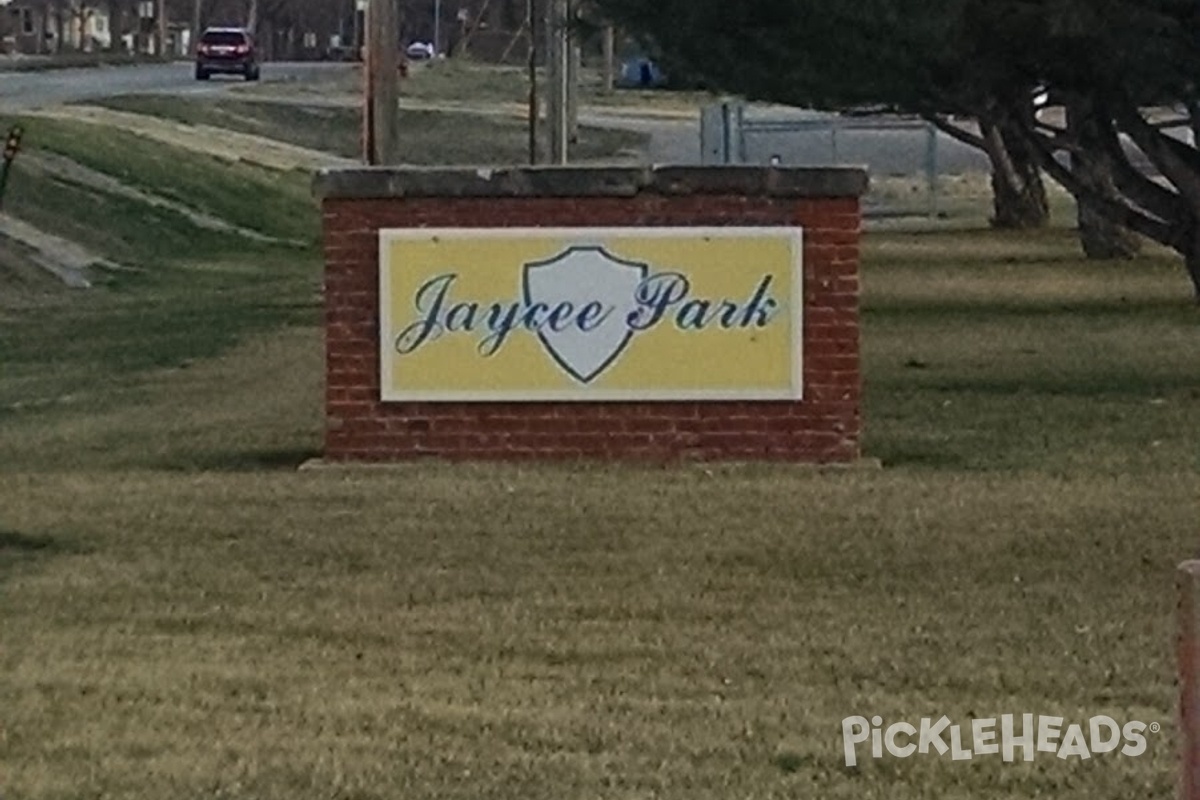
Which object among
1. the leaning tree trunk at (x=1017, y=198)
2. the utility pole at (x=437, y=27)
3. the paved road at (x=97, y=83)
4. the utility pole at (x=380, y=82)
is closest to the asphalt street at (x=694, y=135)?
the paved road at (x=97, y=83)

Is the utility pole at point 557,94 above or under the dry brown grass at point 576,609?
above

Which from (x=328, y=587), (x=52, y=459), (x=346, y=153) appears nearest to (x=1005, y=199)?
(x=346, y=153)

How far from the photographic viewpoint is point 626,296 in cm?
1496

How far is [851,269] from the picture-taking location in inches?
587

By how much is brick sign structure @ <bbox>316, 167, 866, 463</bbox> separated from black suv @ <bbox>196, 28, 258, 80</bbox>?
2514 inches

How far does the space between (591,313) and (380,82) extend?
11320 mm

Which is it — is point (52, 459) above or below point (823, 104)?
below

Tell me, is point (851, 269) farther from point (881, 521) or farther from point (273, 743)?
point (273, 743)

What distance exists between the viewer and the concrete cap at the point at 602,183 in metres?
14.9

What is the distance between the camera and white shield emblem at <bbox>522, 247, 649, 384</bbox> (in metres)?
14.9

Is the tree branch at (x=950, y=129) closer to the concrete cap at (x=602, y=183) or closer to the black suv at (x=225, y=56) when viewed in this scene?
the concrete cap at (x=602, y=183)

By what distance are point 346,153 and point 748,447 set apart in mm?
45698

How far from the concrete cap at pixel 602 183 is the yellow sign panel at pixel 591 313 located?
0.63ft

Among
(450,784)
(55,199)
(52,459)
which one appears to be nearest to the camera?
(450,784)
